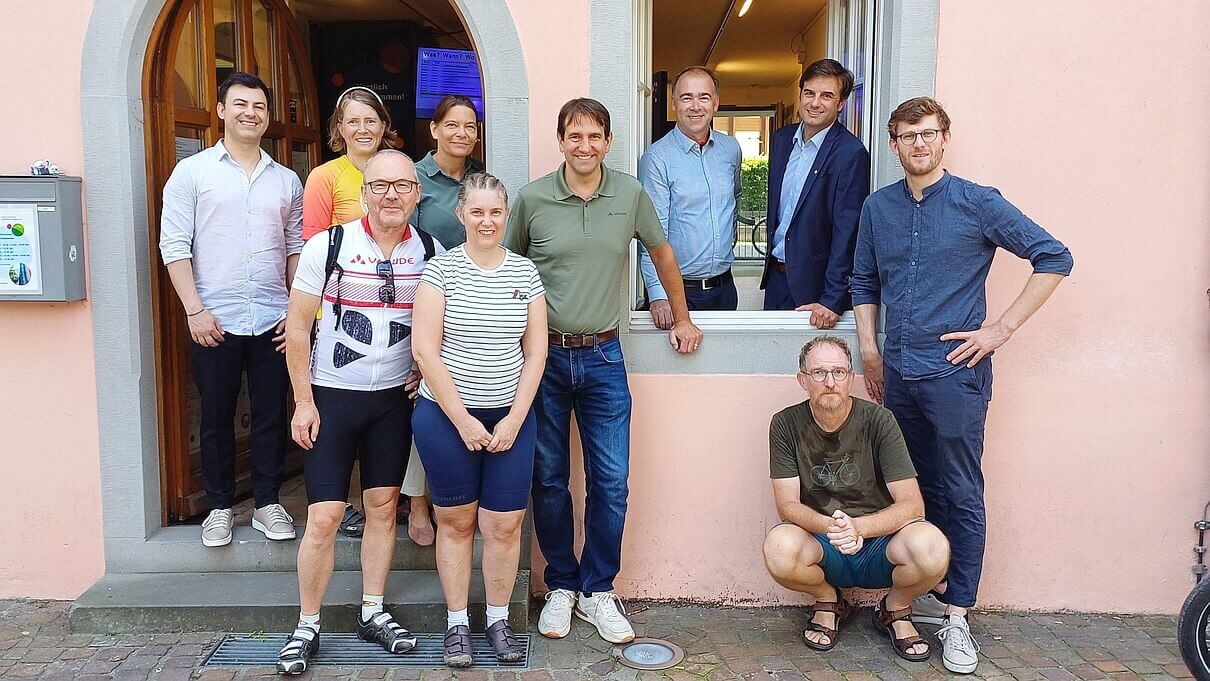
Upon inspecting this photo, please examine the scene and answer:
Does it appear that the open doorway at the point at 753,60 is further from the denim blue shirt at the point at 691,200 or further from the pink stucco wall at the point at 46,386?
the pink stucco wall at the point at 46,386

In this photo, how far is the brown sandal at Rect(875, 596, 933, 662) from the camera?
3.79 metres

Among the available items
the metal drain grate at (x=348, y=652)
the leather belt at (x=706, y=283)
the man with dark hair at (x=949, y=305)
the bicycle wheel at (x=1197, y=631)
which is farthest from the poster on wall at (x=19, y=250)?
the bicycle wheel at (x=1197, y=631)

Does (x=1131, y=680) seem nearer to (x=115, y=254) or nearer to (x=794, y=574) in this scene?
(x=794, y=574)

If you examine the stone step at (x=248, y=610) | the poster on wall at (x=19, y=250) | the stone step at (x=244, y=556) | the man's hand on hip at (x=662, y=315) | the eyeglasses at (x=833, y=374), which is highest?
the poster on wall at (x=19, y=250)

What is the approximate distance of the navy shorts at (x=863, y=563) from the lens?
3.75 m

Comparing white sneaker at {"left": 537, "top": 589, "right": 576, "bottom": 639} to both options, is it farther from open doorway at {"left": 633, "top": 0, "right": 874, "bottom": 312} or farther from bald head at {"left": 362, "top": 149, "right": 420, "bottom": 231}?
bald head at {"left": 362, "top": 149, "right": 420, "bottom": 231}

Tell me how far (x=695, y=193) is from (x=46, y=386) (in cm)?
285

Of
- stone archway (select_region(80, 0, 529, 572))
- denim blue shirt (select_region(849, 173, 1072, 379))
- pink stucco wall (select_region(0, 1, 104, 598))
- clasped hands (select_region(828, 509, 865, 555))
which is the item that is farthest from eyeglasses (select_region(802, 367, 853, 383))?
pink stucco wall (select_region(0, 1, 104, 598))

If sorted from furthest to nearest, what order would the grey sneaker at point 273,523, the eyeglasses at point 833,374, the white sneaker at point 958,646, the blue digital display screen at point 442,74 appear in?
the blue digital display screen at point 442,74 < the grey sneaker at point 273,523 < the white sneaker at point 958,646 < the eyeglasses at point 833,374

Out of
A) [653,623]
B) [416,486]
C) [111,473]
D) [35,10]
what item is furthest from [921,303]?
[35,10]

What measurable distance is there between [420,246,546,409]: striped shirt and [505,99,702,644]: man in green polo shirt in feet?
1.00

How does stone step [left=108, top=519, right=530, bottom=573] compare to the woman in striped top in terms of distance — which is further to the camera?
stone step [left=108, top=519, right=530, bottom=573]

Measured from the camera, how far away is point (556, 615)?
3.98 meters

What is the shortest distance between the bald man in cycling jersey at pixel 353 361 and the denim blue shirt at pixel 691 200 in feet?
3.57
